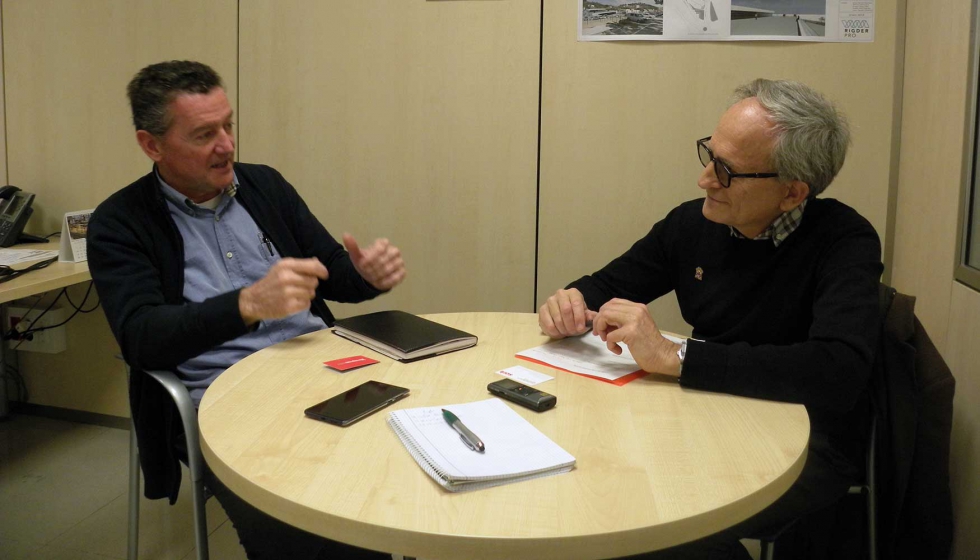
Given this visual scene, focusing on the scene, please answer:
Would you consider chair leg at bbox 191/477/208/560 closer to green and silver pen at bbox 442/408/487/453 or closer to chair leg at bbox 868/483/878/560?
green and silver pen at bbox 442/408/487/453

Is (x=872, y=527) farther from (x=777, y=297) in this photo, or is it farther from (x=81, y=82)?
(x=81, y=82)

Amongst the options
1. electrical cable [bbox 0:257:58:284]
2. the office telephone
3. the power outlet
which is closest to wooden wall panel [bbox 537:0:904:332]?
electrical cable [bbox 0:257:58:284]

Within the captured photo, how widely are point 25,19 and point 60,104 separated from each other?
38cm

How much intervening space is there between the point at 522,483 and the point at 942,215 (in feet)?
5.15

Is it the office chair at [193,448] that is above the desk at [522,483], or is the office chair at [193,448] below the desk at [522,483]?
below

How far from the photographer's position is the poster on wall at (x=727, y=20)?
7.59 ft

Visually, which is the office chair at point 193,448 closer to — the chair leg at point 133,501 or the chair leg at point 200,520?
the chair leg at point 200,520

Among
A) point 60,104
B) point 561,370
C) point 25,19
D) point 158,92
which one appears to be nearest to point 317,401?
point 561,370

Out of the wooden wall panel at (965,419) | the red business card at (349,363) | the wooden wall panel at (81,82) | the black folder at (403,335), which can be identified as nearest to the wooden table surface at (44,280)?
the wooden wall panel at (81,82)

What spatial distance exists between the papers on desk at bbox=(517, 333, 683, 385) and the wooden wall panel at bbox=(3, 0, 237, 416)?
182 centimetres

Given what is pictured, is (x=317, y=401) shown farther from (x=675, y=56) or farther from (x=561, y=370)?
(x=675, y=56)

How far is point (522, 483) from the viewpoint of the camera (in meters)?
1.00

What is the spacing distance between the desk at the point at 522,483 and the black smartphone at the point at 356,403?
2 centimetres

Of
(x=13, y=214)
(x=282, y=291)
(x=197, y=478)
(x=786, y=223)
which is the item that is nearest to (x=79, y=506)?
(x=13, y=214)
